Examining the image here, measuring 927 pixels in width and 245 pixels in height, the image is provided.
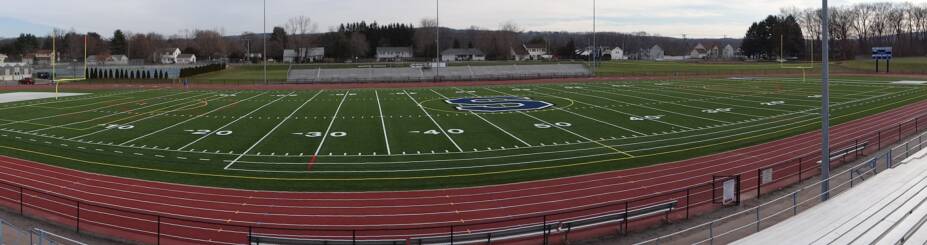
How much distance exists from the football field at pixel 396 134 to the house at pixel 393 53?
10368cm

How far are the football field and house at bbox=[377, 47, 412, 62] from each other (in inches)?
4082

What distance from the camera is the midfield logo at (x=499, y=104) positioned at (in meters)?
41.1

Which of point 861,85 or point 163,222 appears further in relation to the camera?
point 861,85

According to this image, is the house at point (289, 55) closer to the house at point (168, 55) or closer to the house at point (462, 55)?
the house at point (168, 55)

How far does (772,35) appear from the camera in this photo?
141375 mm

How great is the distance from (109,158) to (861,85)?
60.7 metres

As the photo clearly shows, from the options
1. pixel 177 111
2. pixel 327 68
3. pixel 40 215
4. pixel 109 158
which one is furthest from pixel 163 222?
pixel 327 68

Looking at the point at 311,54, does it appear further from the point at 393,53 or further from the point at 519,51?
the point at 519,51

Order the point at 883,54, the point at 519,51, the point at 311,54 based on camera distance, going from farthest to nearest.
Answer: the point at 519,51
the point at 311,54
the point at 883,54

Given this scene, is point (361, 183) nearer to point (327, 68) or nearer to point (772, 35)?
point (327, 68)

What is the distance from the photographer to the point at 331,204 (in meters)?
17.9

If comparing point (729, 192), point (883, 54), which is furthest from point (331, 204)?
point (883, 54)

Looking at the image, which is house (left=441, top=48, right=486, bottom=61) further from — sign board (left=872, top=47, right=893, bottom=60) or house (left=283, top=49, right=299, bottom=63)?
sign board (left=872, top=47, right=893, bottom=60)

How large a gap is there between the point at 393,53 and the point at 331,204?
461 feet
